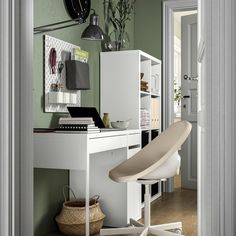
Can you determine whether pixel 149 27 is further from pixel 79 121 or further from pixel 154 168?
pixel 154 168

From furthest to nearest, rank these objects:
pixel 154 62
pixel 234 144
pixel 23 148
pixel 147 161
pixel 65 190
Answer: pixel 154 62
pixel 65 190
pixel 147 161
pixel 23 148
pixel 234 144

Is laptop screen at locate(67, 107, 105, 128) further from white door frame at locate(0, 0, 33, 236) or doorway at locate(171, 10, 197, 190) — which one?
doorway at locate(171, 10, 197, 190)

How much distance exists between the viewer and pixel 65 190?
3324 mm

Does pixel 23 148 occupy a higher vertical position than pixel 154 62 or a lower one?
lower

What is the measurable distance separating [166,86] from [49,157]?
2.53 meters

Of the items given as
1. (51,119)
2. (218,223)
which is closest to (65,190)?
(51,119)

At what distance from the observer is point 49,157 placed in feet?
8.84

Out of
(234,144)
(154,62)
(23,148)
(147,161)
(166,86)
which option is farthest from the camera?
(166,86)

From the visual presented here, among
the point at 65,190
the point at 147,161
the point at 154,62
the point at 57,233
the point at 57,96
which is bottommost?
the point at 57,233

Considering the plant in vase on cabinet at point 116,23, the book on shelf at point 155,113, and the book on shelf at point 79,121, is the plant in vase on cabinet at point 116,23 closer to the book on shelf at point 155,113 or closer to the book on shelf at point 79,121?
the book on shelf at point 155,113

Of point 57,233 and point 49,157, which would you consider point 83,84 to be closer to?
point 49,157

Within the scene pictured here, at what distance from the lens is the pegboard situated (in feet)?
9.78

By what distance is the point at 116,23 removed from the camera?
4.38 metres

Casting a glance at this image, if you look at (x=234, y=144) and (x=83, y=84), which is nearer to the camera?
(x=234, y=144)
